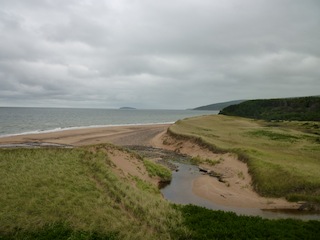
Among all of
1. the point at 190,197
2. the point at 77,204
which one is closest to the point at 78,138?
the point at 190,197

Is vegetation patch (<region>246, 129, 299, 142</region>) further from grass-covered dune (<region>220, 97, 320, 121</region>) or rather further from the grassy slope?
grass-covered dune (<region>220, 97, 320, 121</region>)

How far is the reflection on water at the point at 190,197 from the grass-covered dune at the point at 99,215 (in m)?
3.62

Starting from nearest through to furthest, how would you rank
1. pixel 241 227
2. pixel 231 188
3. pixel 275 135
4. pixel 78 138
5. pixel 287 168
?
1. pixel 241 227
2. pixel 231 188
3. pixel 287 168
4. pixel 275 135
5. pixel 78 138

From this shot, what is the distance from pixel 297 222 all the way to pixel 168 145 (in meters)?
37.4

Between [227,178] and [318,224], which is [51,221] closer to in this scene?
[318,224]

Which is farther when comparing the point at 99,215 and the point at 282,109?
the point at 282,109

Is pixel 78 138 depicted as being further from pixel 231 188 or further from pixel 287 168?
pixel 287 168

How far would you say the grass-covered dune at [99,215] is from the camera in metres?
14.7

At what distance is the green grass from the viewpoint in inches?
592

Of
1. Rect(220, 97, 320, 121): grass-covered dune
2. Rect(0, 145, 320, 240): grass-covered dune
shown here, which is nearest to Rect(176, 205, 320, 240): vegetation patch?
Rect(0, 145, 320, 240): grass-covered dune

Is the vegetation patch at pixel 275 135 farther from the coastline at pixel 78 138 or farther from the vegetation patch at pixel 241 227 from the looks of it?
the vegetation patch at pixel 241 227

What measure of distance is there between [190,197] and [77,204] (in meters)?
10.9

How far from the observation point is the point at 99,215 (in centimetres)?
1620

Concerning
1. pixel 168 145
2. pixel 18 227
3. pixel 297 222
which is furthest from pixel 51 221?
pixel 168 145
